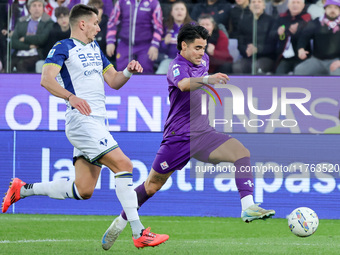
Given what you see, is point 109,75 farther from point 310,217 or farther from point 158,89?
point 158,89

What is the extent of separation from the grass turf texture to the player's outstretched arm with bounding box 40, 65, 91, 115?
1340 mm

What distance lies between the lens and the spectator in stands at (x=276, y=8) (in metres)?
11.4

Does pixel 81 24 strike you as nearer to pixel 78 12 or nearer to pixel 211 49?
pixel 78 12

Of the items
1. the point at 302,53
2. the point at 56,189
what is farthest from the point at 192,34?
the point at 302,53

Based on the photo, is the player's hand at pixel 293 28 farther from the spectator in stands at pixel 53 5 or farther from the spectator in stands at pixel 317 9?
the spectator in stands at pixel 53 5

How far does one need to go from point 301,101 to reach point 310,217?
15.8ft

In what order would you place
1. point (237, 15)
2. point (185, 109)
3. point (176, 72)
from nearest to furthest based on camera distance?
1. point (176, 72)
2. point (185, 109)
3. point (237, 15)

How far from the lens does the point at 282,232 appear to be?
29.4 feet

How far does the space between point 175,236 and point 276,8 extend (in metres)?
4.73

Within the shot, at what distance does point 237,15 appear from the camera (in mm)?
11477

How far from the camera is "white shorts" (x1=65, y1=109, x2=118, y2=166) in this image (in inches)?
248

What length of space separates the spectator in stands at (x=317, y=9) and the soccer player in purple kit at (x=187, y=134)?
15.7ft

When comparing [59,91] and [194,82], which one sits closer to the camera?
[59,91]

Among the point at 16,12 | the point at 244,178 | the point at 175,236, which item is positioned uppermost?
the point at 16,12
